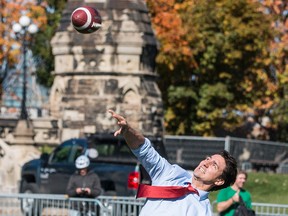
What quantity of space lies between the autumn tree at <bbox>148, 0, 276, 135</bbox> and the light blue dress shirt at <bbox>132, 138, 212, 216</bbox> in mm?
39913

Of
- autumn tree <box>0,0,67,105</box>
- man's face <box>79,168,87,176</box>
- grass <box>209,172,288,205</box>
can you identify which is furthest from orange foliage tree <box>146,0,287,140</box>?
man's face <box>79,168,87,176</box>

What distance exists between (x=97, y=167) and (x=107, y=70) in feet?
44.6

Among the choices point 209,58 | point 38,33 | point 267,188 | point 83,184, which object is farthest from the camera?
point 38,33

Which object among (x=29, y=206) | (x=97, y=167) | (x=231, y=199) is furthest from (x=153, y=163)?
(x=97, y=167)

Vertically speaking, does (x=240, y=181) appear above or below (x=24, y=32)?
below

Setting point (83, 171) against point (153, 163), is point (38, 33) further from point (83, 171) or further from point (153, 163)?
point (153, 163)

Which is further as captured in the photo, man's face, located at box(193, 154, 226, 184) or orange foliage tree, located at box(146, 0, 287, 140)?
orange foliage tree, located at box(146, 0, 287, 140)

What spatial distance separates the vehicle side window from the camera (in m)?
25.3

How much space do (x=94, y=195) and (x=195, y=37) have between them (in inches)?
1242

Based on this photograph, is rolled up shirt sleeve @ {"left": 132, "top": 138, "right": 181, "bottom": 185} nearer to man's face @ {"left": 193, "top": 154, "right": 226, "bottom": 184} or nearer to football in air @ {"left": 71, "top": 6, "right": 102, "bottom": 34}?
man's face @ {"left": 193, "top": 154, "right": 226, "bottom": 184}

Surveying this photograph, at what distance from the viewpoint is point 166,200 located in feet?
29.2

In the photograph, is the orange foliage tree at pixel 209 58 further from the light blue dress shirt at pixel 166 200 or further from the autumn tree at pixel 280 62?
the light blue dress shirt at pixel 166 200

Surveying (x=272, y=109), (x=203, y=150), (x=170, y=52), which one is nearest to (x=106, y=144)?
(x=203, y=150)

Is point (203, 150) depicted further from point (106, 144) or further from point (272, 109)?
point (272, 109)
